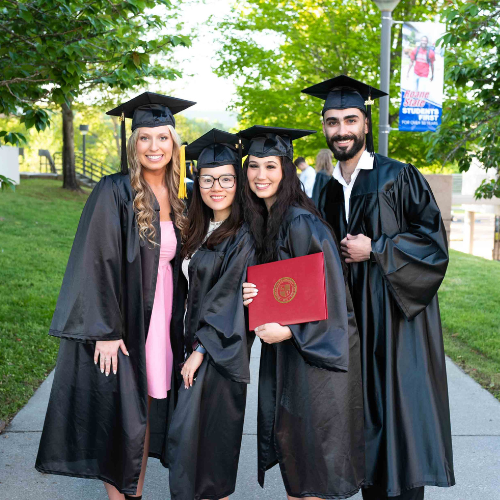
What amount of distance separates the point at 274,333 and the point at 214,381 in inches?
15.8

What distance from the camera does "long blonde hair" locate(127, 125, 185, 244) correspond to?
2.95 metres

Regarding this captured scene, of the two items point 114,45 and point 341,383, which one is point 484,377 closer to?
point 341,383

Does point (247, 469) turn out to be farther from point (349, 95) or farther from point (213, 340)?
point (349, 95)

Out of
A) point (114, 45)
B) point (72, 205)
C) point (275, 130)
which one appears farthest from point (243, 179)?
point (72, 205)

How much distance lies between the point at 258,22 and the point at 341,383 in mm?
11852

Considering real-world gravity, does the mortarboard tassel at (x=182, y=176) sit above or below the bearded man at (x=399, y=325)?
above

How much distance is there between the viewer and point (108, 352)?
9.45 feet

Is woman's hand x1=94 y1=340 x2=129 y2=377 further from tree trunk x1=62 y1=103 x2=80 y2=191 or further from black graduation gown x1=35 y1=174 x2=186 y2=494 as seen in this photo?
tree trunk x1=62 y1=103 x2=80 y2=191

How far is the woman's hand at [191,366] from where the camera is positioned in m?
2.79

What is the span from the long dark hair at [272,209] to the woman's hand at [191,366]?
52cm

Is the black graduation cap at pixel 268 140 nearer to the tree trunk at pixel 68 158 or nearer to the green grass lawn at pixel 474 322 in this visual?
the green grass lawn at pixel 474 322

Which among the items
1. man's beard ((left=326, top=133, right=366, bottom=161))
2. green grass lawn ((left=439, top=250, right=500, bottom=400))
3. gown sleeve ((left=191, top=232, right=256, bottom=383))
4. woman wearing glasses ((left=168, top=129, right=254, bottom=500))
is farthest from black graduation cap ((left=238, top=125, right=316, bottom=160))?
green grass lawn ((left=439, top=250, right=500, bottom=400))

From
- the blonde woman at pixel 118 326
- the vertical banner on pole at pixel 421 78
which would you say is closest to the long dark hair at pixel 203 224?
the blonde woman at pixel 118 326

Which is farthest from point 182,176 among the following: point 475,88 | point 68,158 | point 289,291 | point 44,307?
point 68,158
